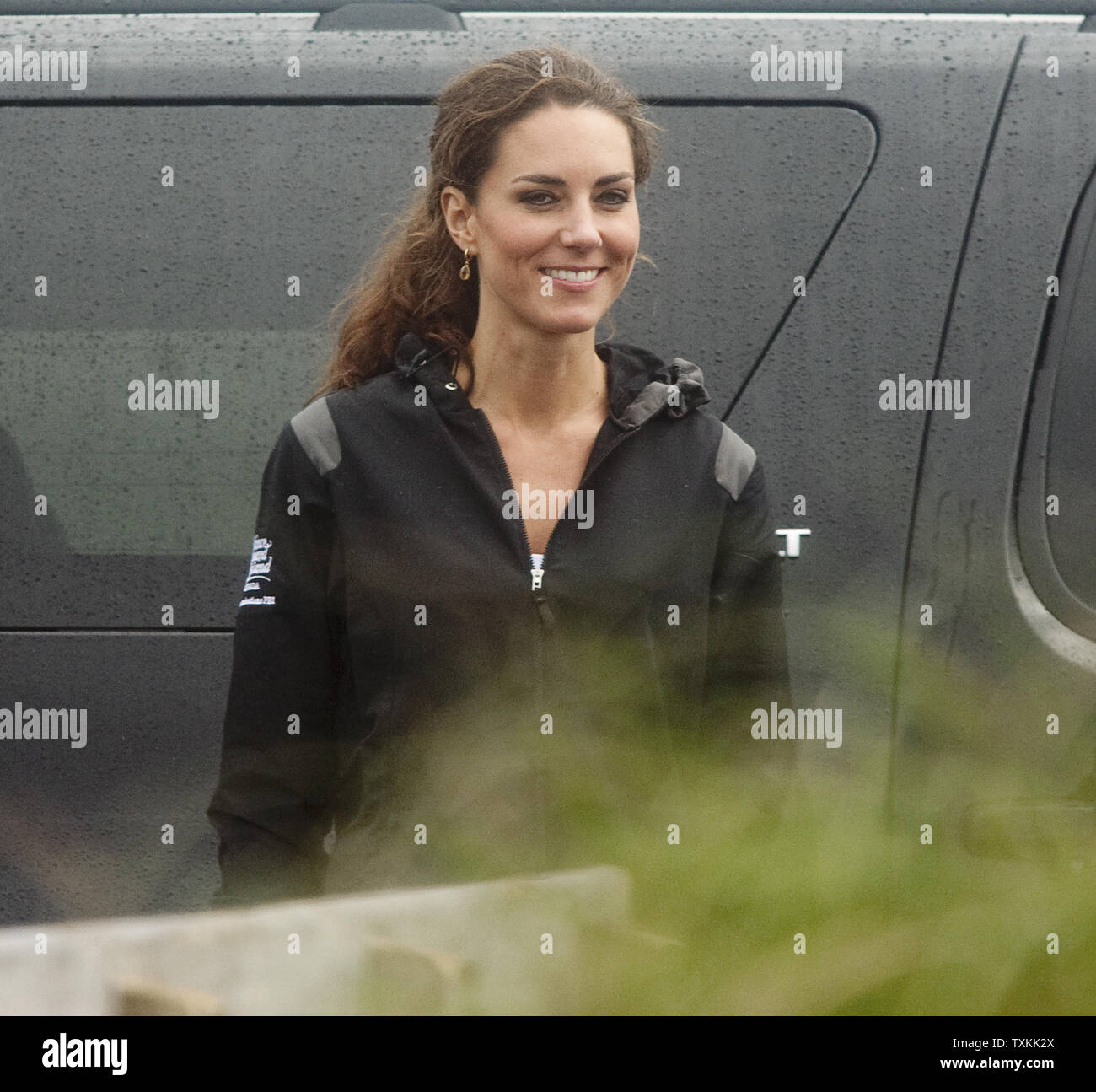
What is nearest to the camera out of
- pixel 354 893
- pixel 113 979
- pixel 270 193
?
pixel 113 979

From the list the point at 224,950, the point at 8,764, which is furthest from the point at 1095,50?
the point at 8,764

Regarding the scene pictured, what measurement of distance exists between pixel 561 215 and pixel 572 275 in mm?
71

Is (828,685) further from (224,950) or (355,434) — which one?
(224,950)

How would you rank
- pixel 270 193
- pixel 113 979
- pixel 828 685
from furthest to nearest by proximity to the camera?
pixel 270 193
pixel 828 685
pixel 113 979

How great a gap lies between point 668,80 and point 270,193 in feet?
1.88

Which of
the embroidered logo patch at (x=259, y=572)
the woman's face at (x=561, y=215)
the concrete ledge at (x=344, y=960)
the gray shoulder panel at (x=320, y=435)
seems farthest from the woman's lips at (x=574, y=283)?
the concrete ledge at (x=344, y=960)

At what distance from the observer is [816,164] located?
5.68ft

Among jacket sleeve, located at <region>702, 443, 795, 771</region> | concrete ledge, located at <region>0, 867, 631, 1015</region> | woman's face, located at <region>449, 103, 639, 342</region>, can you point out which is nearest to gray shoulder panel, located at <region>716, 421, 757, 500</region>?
jacket sleeve, located at <region>702, 443, 795, 771</region>

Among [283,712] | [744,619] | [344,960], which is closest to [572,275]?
[744,619]

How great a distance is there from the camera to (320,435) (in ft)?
5.11

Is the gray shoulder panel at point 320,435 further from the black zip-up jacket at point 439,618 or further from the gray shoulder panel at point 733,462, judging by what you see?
the gray shoulder panel at point 733,462

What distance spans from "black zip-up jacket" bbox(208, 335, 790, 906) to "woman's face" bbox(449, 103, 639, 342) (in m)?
0.13

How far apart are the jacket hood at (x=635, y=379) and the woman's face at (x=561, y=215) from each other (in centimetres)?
9

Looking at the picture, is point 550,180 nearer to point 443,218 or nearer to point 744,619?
point 443,218
